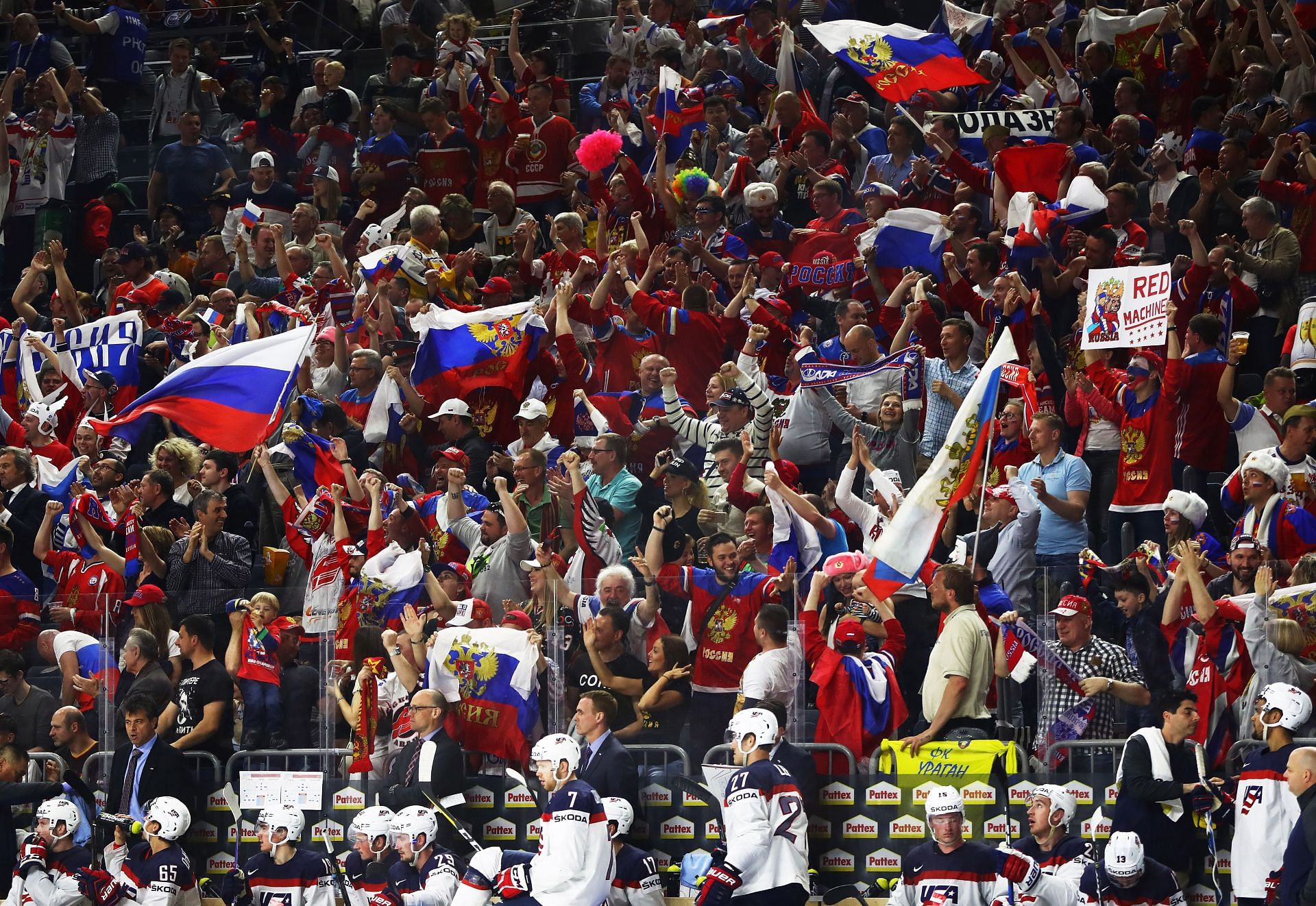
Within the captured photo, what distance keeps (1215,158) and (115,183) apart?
12100mm

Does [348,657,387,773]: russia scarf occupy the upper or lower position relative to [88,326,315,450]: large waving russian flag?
lower

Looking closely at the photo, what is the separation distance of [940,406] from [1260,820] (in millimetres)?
4631

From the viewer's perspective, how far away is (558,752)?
13883mm

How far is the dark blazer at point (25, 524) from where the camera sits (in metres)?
17.8

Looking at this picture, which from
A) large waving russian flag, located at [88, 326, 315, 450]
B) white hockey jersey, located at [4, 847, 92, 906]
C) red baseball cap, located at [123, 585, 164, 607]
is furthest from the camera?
large waving russian flag, located at [88, 326, 315, 450]

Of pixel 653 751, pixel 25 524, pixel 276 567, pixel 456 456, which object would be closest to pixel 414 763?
pixel 653 751

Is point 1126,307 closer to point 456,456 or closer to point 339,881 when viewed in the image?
point 456,456

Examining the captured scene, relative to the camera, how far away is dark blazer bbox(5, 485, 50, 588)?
703 inches

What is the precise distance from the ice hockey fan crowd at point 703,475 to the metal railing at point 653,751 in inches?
2.7

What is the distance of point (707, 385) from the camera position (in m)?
17.6

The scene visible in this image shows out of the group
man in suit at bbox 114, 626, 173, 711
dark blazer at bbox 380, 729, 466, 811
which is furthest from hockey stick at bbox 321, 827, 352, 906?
man in suit at bbox 114, 626, 173, 711

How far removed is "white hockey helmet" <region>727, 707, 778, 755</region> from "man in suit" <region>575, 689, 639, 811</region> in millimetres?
785

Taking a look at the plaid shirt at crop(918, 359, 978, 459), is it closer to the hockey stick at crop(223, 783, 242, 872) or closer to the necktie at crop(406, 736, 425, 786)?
the necktie at crop(406, 736, 425, 786)

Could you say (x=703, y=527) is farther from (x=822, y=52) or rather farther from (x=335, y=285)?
(x=822, y=52)
